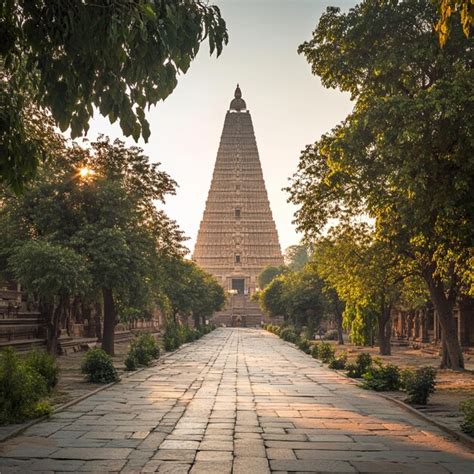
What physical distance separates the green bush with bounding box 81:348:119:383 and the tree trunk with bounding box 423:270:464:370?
10.1 metres

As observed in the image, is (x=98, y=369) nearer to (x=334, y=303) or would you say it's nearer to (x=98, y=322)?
(x=98, y=322)

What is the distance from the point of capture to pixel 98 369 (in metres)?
15.2

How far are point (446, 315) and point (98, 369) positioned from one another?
1082cm

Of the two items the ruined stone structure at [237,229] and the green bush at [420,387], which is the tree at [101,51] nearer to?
the green bush at [420,387]

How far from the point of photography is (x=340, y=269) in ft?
75.8

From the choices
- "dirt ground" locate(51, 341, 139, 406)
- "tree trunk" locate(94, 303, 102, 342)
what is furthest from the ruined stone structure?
"dirt ground" locate(51, 341, 139, 406)

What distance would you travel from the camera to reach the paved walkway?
21.4ft

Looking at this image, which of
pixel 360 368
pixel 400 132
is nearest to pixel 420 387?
pixel 400 132

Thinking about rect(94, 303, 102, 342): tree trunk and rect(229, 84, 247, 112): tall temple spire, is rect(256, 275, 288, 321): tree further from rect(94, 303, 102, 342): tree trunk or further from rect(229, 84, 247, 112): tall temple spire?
rect(229, 84, 247, 112): tall temple spire

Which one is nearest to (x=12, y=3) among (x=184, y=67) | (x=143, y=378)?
(x=184, y=67)

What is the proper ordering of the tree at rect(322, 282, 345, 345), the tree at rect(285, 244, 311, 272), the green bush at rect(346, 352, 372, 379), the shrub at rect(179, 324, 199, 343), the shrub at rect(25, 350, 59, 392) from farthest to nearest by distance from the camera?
the tree at rect(285, 244, 311, 272)
the tree at rect(322, 282, 345, 345)
the shrub at rect(179, 324, 199, 343)
the green bush at rect(346, 352, 372, 379)
the shrub at rect(25, 350, 59, 392)

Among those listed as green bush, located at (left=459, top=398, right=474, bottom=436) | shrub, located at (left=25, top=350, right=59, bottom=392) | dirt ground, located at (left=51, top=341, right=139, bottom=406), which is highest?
shrub, located at (left=25, top=350, right=59, bottom=392)

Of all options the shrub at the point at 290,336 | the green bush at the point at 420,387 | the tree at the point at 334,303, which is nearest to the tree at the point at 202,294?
the shrub at the point at 290,336

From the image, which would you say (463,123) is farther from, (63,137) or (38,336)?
(38,336)
